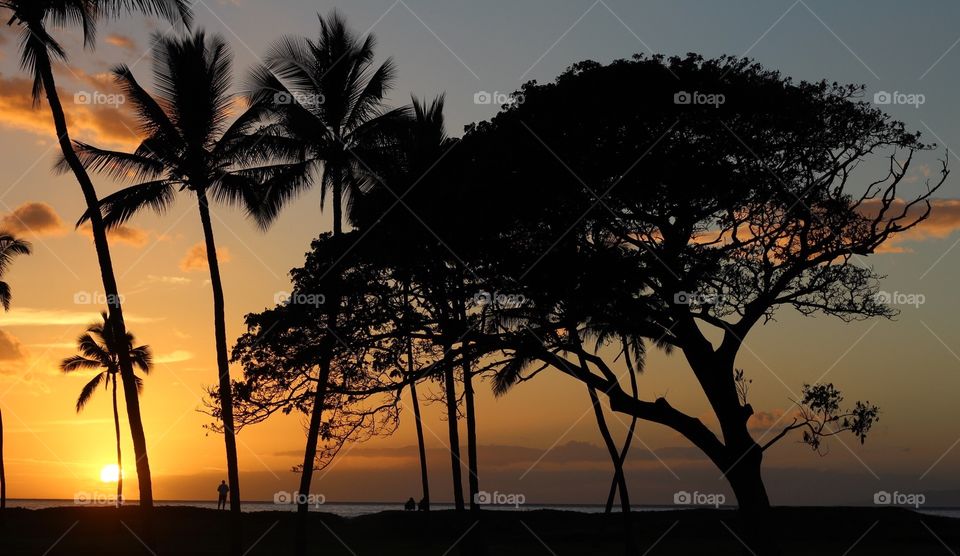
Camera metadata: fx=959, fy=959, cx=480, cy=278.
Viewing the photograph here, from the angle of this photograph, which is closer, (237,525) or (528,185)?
(528,185)

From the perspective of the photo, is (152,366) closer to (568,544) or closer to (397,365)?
(568,544)

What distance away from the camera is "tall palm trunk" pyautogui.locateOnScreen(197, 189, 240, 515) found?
2591cm

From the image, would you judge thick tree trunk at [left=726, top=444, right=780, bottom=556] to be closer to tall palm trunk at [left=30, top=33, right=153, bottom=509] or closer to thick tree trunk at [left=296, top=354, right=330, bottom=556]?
thick tree trunk at [left=296, top=354, right=330, bottom=556]

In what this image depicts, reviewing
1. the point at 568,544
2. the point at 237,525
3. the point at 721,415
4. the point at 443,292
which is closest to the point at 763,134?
the point at 721,415

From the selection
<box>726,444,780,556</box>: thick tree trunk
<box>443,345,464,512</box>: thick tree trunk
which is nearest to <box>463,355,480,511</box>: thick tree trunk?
<box>443,345,464,512</box>: thick tree trunk

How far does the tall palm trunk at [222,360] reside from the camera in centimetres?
2591

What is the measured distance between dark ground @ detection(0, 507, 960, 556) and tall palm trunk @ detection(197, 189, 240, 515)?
29.0 ft

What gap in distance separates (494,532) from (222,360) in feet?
66.9

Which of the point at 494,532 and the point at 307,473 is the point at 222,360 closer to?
the point at 307,473

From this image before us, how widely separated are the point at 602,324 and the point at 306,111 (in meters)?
13.4

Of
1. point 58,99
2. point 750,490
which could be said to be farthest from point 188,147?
point 750,490

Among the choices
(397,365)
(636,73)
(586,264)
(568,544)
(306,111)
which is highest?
(306,111)

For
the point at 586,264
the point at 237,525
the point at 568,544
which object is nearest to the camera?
the point at 586,264

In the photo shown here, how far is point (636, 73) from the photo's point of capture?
74.3ft
